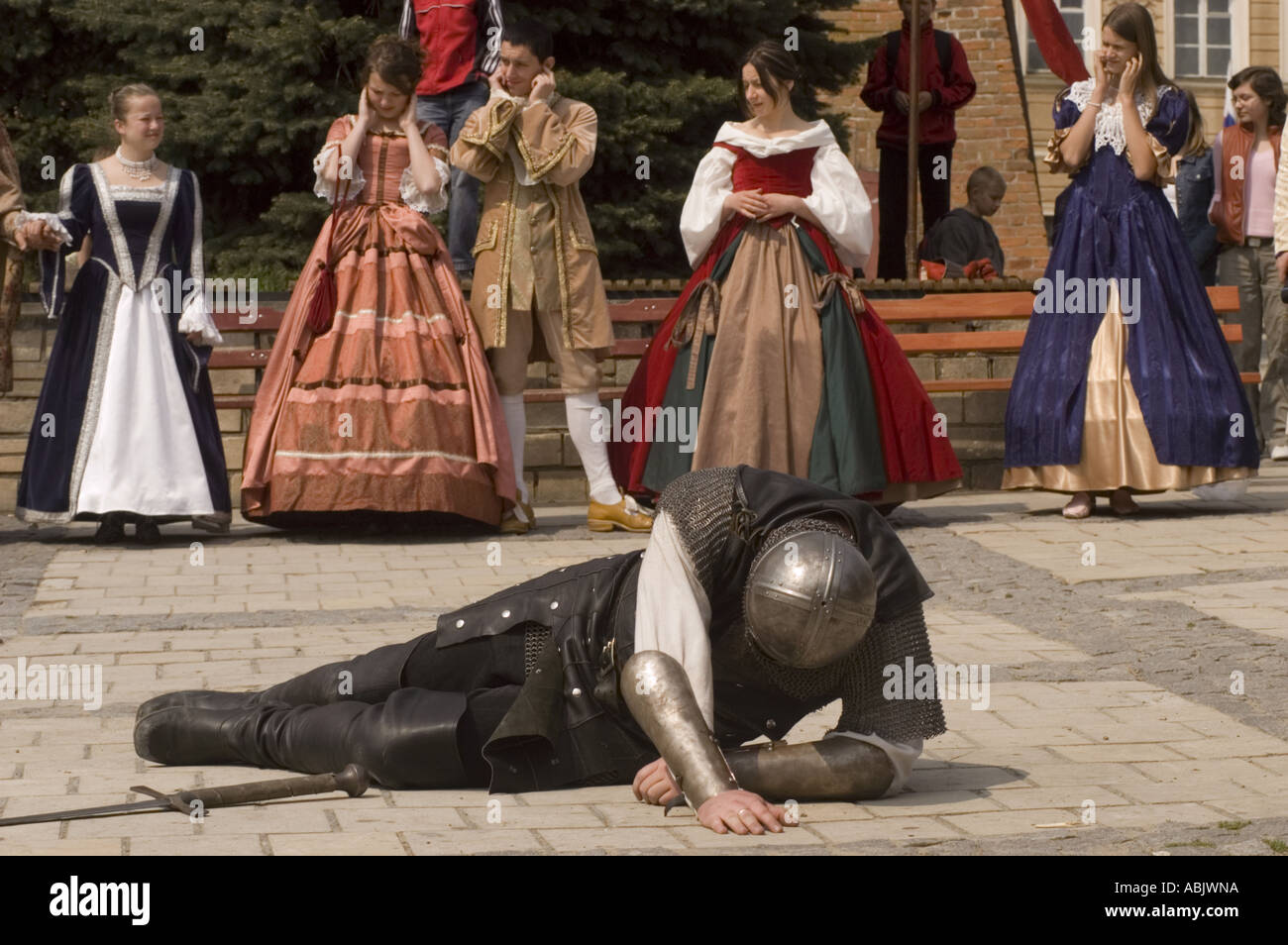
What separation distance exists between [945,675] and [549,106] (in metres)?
4.52

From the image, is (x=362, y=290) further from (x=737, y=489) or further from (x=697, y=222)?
(x=737, y=489)

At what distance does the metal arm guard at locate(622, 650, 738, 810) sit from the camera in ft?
15.1

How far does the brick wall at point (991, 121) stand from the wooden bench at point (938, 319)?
35.6ft

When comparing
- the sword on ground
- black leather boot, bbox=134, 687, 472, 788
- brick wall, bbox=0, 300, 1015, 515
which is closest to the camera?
the sword on ground

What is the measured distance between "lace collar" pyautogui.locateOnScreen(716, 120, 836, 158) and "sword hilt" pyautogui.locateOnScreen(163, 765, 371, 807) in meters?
5.28

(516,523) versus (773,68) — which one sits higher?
(773,68)

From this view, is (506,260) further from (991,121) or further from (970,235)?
(991,121)

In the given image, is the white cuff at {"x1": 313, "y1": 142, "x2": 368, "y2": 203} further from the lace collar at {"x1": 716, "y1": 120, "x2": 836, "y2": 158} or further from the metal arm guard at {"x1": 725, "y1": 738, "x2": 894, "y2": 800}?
the metal arm guard at {"x1": 725, "y1": 738, "x2": 894, "y2": 800}

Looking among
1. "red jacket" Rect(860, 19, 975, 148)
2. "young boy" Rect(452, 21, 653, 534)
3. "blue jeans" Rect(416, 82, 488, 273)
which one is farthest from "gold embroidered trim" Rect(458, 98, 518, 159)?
"red jacket" Rect(860, 19, 975, 148)

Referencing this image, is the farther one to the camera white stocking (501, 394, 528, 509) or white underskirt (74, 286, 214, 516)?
white stocking (501, 394, 528, 509)

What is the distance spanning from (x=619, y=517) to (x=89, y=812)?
5.62m

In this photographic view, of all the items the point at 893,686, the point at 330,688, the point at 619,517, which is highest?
the point at 893,686

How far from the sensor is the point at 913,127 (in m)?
13.0

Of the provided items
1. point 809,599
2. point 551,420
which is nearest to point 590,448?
point 551,420
